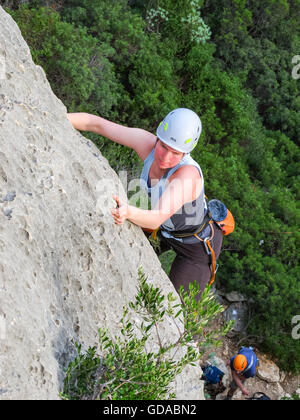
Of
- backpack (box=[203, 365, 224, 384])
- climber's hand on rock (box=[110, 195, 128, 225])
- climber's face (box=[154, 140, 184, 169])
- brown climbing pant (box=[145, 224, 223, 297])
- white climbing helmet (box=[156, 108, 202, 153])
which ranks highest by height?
white climbing helmet (box=[156, 108, 202, 153])

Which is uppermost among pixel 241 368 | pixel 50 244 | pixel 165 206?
pixel 165 206

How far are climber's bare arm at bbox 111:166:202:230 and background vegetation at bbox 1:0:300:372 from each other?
16.5 ft

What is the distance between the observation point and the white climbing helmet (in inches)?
147

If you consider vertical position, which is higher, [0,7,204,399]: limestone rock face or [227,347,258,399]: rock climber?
[0,7,204,399]: limestone rock face

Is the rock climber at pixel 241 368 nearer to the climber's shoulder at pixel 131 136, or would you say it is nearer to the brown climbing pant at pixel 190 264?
the brown climbing pant at pixel 190 264

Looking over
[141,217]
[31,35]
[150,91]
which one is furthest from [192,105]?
[141,217]

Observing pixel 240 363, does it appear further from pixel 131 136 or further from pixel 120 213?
pixel 120 213

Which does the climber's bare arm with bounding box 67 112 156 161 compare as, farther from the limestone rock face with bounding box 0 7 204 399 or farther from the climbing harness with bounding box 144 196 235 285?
the climbing harness with bounding box 144 196 235 285

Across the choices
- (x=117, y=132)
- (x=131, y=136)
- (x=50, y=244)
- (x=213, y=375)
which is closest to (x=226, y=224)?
(x=131, y=136)

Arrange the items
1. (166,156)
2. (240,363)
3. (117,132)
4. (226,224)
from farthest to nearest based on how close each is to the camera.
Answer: (240,363), (226,224), (117,132), (166,156)

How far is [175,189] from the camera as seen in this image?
3584mm

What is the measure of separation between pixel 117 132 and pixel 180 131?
2.26 ft

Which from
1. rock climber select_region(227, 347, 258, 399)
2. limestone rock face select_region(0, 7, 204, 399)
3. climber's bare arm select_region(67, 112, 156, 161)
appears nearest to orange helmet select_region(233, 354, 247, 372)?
rock climber select_region(227, 347, 258, 399)

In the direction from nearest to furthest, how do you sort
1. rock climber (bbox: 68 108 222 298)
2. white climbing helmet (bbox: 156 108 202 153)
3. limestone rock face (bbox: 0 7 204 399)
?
limestone rock face (bbox: 0 7 204 399) → rock climber (bbox: 68 108 222 298) → white climbing helmet (bbox: 156 108 202 153)
